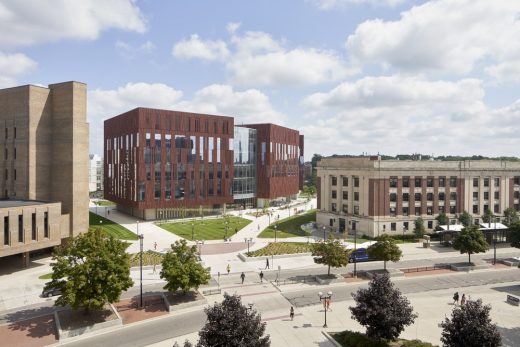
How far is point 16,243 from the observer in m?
→ 45.2

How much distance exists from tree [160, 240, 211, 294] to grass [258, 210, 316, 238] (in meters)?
34.0

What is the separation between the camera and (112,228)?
77125mm

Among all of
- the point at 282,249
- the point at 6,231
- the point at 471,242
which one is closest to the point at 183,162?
the point at 282,249

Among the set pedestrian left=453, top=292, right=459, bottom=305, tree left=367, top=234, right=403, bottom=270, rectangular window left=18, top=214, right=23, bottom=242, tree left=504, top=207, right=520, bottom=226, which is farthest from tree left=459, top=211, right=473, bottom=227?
rectangular window left=18, top=214, right=23, bottom=242

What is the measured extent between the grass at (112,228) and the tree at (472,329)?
5531cm

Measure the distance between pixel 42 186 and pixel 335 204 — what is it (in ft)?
170

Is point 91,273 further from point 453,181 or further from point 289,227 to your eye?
point 453,181

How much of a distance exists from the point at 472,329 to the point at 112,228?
69.4 meters

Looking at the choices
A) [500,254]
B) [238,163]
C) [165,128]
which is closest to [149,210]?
[165,128]

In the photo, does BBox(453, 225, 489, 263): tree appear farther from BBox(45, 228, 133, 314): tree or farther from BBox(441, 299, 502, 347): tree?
BBox(45, 228, 133, 314): tree

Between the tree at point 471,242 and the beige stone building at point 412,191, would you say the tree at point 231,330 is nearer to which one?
the tree at point 471,242

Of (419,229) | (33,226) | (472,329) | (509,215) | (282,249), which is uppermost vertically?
(33,226)

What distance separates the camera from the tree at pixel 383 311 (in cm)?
2575

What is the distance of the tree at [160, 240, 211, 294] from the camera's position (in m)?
35.1
